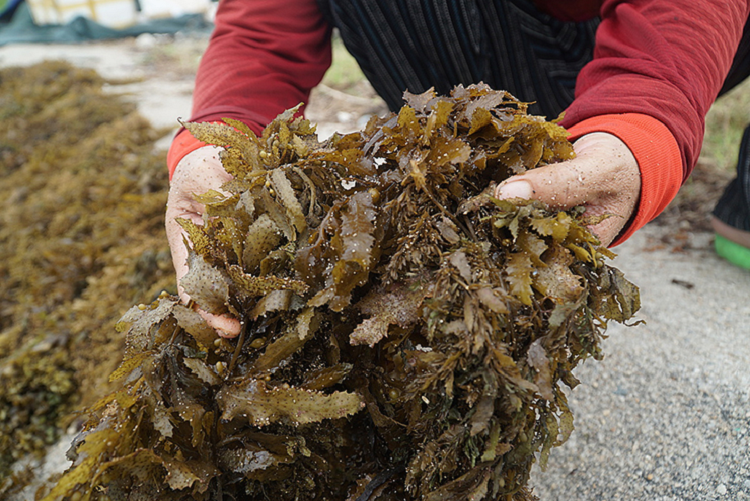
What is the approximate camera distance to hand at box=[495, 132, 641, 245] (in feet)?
3.18

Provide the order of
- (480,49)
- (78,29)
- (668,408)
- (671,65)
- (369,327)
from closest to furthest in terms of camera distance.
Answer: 1. (369,327)
2. (671,65)
3. (668,408)
4. (480,49)
5. (78,29)

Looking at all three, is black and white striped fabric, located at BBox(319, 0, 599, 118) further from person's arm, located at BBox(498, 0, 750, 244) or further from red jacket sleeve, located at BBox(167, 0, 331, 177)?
person's arm, located at BBox(498, 0, 750, 244)

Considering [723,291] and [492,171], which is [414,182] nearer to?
[492,171]

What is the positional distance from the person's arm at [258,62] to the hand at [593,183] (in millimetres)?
1015

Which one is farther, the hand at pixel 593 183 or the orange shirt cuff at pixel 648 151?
the orange shirt cuff at pixel 648 151

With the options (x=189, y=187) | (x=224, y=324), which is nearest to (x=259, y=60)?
(x=189, y=187)

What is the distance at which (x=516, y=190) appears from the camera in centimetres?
95

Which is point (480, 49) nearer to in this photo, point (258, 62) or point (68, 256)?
point (258, 62)

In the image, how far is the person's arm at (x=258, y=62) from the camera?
1.74 meters

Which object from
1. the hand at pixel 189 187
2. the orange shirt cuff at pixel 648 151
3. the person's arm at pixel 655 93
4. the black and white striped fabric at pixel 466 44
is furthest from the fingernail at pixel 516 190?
the black and white striped fabric at pixel 466 44

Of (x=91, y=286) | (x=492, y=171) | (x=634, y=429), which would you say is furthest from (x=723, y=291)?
(x=91, y=286)

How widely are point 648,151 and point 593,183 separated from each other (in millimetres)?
213

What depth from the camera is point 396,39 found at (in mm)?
1981

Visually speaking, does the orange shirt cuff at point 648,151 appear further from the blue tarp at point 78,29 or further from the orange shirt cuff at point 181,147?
the blue tarp at point 78,29
